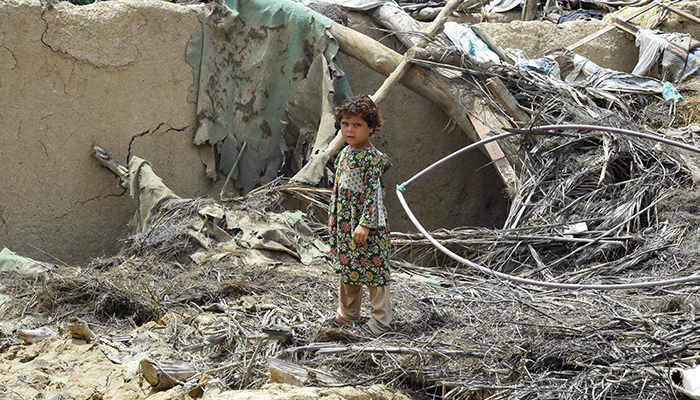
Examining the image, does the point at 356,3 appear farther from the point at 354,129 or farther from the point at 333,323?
Result: the point at 333,323

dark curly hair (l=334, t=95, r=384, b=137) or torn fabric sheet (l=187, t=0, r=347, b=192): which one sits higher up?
dark curly hair (l=334, t=95, r=384, b=137)

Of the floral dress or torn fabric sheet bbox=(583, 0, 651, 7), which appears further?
torn fabric sheet bbox=(583, 0, 651, 7)

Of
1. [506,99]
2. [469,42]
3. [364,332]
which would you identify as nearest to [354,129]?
[364,332]

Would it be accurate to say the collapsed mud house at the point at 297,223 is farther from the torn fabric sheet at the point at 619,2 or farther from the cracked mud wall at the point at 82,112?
the torn fabric sheet at the point at 619,2

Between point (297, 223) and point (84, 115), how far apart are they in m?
2.02

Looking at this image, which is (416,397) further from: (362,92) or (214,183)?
(362,92)

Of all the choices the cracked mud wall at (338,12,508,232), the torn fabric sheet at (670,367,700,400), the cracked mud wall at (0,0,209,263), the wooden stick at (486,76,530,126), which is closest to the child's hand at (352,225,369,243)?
the torn fabric sheet at (670,367,700,400)

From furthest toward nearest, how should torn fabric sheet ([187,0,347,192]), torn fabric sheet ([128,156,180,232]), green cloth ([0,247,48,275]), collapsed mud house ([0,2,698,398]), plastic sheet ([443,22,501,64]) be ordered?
plastic sheet ([443,22,501,64]) < torn fabric sheet ([187,0,347,192]) < torn fabric sheet ([128,156,180,232]) < green cloth ([0,247,48,275]) < collapsed mud house ([0,2,698,398])

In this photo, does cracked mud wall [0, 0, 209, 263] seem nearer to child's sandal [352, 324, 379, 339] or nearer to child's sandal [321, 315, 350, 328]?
child's sandal [321, 315, 350, 328]

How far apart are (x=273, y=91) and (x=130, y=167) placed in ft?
5.12

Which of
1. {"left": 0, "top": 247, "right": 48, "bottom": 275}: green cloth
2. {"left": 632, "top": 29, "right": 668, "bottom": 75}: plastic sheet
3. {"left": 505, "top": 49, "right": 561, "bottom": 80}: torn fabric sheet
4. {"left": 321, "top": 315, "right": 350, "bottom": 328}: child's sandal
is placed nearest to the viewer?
{"left": 321, "top": 315, "right": 350, "bottom": 328}: child's sandal

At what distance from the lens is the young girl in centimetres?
335

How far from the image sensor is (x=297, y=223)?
5.36m

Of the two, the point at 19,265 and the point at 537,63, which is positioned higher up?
the point at 537,63
